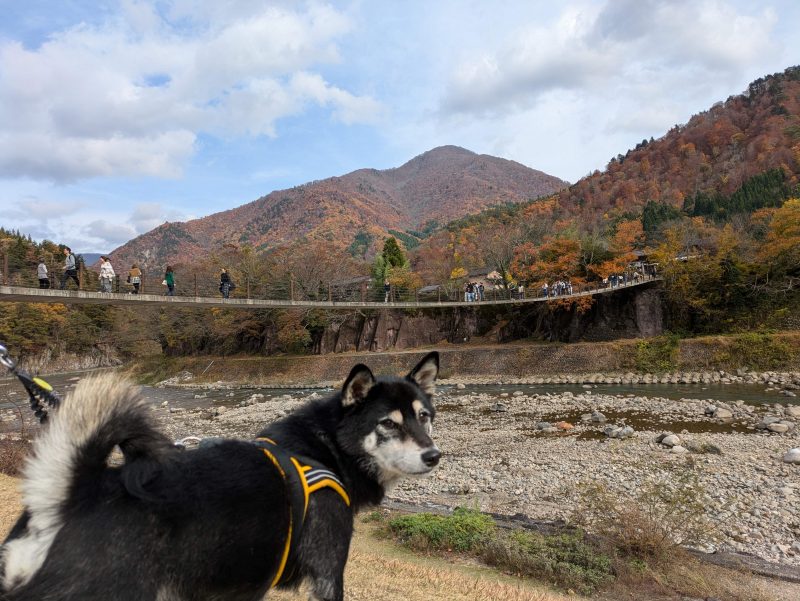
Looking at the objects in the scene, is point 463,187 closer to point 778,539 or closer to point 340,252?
point 340,252

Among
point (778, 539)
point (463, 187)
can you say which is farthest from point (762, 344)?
point (463, 187)

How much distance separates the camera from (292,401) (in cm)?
2267

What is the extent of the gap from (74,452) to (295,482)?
78cm

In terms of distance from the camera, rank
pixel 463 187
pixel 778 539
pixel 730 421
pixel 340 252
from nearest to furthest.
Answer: pixel 778 539 < pixel 730 421 < pixel 340 252 < pixel 463 187

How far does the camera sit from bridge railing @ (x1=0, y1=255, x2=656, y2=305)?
1359 centimetres

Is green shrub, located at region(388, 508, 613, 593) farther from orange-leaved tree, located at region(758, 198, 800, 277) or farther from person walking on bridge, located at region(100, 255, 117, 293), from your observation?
orange-leaved tree, located at region(758, 198, 800, 277)

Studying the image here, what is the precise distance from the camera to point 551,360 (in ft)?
87.9

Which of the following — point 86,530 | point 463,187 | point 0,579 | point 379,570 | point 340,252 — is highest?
point 463,187

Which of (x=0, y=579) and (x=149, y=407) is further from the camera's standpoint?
(x=149, y=407)

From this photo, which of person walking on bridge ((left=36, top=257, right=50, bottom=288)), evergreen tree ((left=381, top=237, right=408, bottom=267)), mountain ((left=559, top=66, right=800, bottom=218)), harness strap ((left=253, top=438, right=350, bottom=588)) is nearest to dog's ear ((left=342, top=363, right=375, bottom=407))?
harness strap ((left=253, top=438, right=350, bottom=588))

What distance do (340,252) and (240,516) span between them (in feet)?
Answer: 131

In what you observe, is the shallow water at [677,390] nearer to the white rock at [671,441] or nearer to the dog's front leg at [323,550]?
the white rock at [671,441]

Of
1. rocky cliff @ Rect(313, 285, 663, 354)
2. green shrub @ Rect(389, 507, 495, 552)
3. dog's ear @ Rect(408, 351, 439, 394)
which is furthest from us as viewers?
rocky cliff @ Rect(313, 285, 663, 354)

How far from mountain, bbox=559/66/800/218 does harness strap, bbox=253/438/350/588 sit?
196ft
